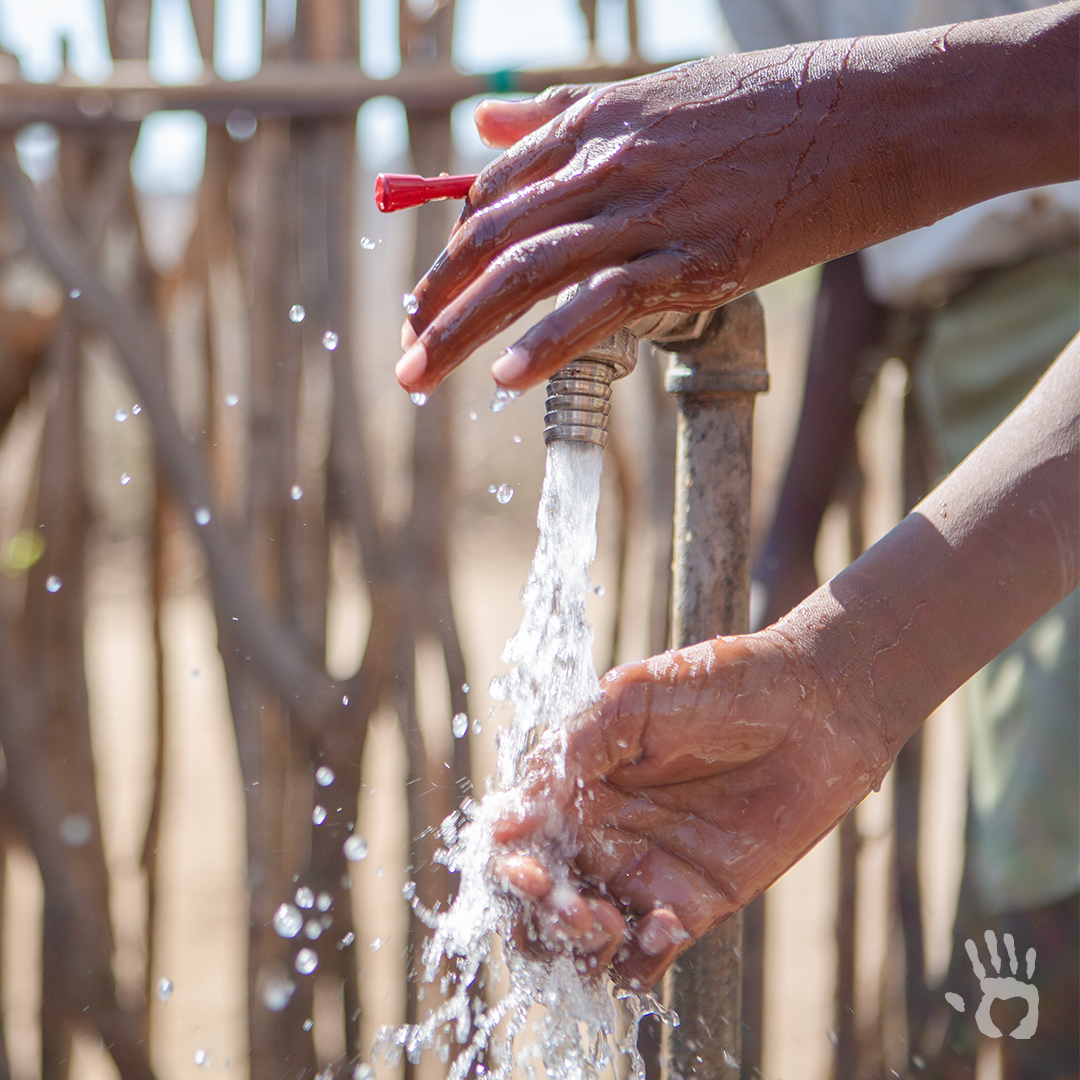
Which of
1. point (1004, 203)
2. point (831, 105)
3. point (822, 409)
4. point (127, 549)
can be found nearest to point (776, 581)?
point (822, 409)

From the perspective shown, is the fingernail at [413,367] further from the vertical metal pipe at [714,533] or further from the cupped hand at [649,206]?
the vertical metal pipe at [714,533]

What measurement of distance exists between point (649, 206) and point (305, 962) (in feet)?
5.33

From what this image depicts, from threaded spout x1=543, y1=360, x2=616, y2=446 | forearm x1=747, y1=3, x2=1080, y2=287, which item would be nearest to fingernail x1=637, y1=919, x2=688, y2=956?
threaded spout x1=543, y1=360, x2=616, y2=446

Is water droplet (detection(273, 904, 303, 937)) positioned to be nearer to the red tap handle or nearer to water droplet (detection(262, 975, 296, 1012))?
water droplet (detection(262, 975, 296, 1012))

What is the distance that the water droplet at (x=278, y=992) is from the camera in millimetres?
1860

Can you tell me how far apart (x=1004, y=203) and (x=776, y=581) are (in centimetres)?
71

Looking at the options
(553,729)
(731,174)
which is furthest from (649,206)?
(553,729)

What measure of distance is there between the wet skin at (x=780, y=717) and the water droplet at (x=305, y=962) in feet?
4.03

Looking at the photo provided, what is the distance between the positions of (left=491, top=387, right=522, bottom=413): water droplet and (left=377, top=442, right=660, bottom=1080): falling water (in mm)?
64

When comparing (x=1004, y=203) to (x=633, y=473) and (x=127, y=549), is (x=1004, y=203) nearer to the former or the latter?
(x=633, y=473)

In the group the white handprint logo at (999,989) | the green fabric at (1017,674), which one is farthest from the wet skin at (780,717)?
the white handprint logo at (999,989)

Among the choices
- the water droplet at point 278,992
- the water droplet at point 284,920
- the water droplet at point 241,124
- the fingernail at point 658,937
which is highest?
the water droplet at point 241,124

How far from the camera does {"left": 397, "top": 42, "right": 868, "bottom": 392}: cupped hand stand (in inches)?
27.2

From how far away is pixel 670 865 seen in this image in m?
0.82
